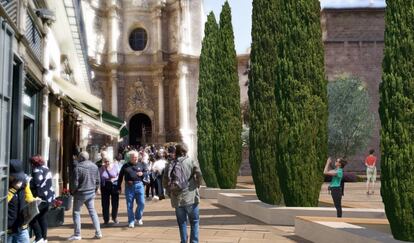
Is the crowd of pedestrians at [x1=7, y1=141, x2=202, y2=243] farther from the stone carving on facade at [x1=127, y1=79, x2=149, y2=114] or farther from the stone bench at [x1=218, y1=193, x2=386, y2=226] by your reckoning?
the stone carving on facade at [x1=127, y1=79, x2=149, y2=114]

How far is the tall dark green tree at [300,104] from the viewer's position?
10.1 m

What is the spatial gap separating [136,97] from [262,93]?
26998mm

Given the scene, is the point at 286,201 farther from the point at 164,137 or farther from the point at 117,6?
the point at 117,6

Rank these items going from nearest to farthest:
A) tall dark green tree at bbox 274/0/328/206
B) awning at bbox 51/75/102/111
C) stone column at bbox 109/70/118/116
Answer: tall dark green tree at bbox 274/0/328/206
awning at bbox 51/75/102/111
stone column at bbox 109/70/118/116

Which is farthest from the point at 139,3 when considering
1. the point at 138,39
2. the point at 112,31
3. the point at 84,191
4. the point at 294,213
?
the point at 84,191

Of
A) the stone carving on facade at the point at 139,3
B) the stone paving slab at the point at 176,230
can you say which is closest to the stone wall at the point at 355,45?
the stone carving on facade at the point at 139,3

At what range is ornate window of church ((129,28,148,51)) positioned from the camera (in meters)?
39.1

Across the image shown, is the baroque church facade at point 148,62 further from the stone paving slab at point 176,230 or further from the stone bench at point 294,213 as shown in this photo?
the stone bench at point 294,213

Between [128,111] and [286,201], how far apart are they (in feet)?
94.5

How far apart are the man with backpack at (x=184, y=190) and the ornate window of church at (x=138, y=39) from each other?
3324 cm

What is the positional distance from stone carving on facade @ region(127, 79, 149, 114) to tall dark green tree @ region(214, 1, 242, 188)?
22364mm

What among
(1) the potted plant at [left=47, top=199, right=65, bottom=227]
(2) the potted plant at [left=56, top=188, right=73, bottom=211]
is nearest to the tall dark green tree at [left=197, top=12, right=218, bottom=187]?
(2) the potted plant at [left=56, top=188, right=73, bottom=211]

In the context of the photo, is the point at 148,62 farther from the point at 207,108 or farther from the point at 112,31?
the point at 207,108

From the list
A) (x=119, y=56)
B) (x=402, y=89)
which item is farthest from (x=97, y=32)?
(x=402, y=89)
